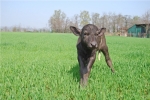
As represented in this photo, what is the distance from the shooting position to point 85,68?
4.73 metres

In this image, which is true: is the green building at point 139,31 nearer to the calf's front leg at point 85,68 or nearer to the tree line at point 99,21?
the tree line at point 99,21

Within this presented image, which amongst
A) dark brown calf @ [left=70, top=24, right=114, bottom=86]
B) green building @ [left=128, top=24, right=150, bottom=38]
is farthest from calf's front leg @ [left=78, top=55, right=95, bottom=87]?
green building @ [left=128, top=24, right=150, bottom=38]

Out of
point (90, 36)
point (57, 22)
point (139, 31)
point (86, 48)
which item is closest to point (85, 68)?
point (86, 48)

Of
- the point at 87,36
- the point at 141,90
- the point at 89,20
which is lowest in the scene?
the point at 141,90

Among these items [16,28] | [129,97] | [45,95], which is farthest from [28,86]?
[16,28]

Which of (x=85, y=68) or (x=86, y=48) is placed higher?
(x=86, y=48)

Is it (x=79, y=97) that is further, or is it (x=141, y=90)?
(x=141, y=90)

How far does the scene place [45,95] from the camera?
381cm

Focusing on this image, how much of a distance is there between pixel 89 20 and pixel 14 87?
108 meters

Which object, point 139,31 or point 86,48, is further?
point 139,31

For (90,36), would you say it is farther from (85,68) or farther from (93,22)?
(93,22)

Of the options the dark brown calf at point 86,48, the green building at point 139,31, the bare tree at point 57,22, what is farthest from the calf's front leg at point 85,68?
the bare tree at point 57,22

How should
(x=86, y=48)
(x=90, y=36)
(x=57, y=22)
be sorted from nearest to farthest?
(x=90, y=36) → (x=86, y=48) → (x=57, y=22)

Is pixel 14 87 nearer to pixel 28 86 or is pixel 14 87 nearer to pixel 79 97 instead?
pixel 28 86
